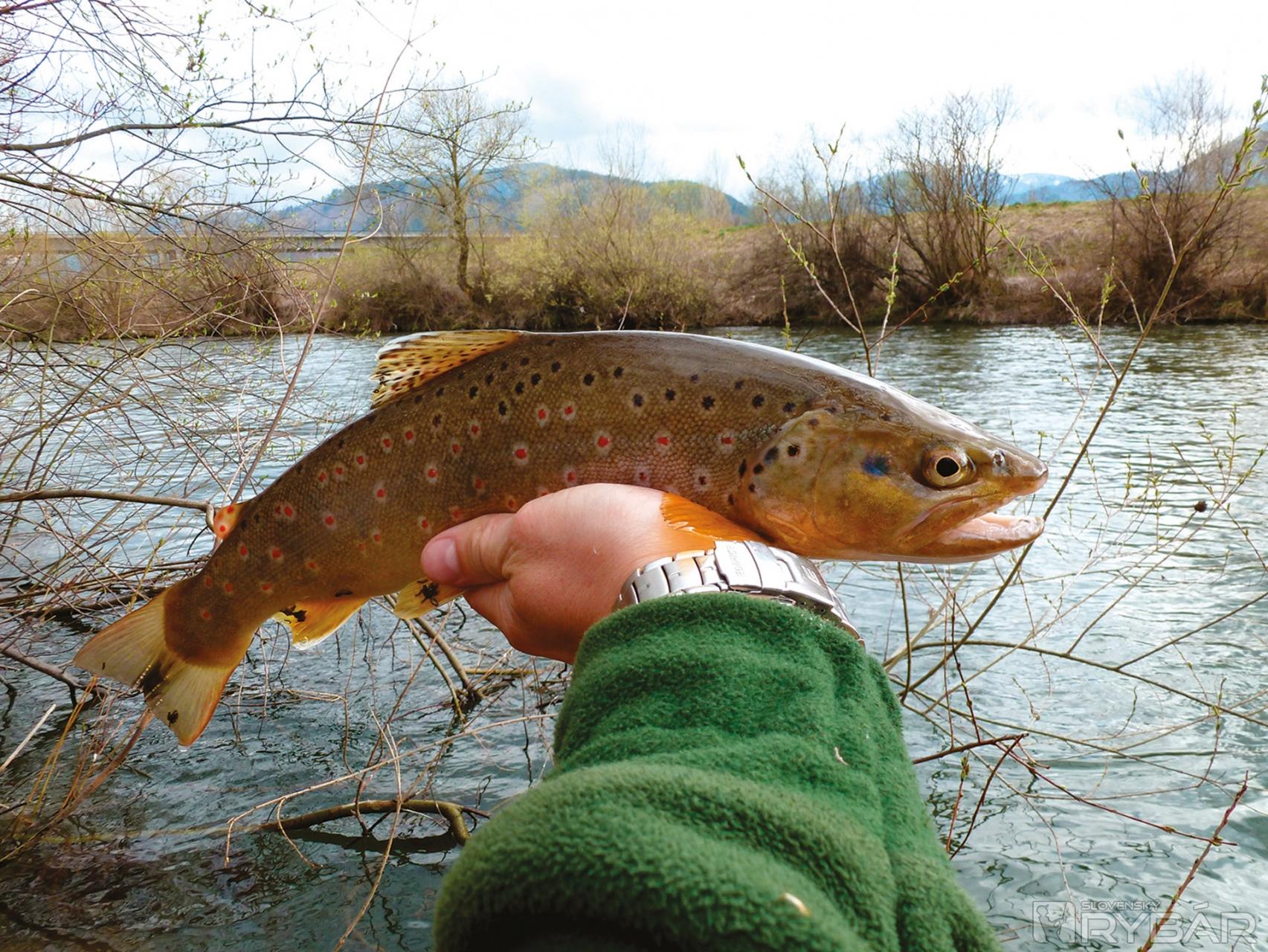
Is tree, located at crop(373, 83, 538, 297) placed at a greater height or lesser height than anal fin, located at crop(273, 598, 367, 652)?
greater

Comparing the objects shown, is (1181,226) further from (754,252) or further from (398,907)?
(398,907)

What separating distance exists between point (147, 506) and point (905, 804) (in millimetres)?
8135

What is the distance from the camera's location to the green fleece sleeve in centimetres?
71

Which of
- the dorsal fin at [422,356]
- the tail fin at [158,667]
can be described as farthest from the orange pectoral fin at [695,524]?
the tail fin at [158,667]

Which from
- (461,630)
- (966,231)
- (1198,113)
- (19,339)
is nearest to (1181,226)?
(1198,113)

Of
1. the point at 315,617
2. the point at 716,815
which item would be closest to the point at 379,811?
the point at 315,617

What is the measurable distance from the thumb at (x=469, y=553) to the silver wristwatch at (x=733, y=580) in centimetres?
72

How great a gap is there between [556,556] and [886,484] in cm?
75

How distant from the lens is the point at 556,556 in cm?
192

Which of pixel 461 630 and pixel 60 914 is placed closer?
pixel 60 914

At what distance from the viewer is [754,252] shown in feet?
96.2

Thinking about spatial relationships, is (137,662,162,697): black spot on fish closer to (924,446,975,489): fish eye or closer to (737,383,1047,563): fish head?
(737,383,1047,563): fish head

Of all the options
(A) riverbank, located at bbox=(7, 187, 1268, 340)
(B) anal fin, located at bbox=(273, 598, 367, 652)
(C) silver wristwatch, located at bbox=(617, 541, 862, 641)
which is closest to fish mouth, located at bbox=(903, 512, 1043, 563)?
(C) silver wristwatch, located at bbox=(617, 541, 862, 641)

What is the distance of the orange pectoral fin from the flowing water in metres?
2.16
